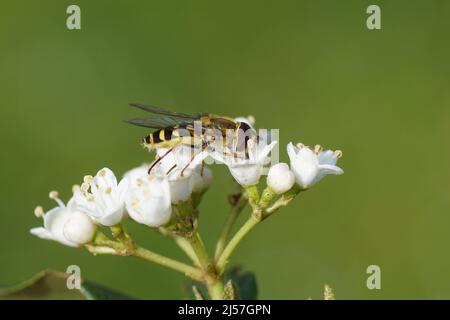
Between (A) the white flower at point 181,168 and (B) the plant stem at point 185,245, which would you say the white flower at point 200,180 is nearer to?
(A) the white flower at point 181,168

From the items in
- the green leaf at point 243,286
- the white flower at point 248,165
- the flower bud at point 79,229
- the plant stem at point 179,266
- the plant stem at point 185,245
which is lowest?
the green leaf at point 243,286

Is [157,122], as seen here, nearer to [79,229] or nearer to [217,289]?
[79,229]

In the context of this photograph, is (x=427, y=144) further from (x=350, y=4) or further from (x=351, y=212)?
(x=350, y=4)

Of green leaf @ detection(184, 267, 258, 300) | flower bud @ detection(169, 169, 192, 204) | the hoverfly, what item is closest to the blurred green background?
green leaf @ detection(184, 267, 258, 300)

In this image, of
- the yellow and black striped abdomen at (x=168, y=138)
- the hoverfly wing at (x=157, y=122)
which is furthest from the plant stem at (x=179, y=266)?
the hoverfly wing at (x=157, y=122)

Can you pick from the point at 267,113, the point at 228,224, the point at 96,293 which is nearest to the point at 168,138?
the point at 228,224

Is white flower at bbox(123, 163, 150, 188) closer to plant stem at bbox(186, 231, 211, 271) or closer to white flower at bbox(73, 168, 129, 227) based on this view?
white flower at bbox(73, 168, 129, 227)
